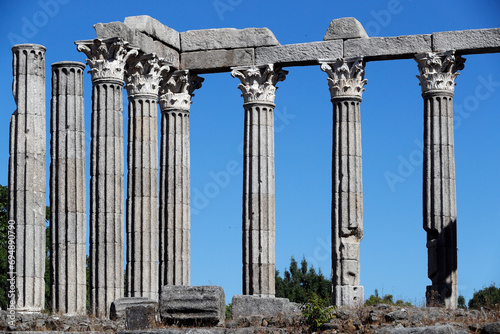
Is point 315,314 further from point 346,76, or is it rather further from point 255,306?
point 346,76

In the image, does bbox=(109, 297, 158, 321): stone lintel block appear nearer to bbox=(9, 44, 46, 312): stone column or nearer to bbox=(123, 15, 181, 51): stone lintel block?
bbox=(9, 44, 46, 312): stone column

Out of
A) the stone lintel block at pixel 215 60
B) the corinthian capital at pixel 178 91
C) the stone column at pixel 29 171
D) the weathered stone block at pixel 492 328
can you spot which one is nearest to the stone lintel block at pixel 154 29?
the stone lintel block at pixel 215 60

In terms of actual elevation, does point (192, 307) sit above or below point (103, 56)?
below

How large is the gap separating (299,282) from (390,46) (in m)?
34.6

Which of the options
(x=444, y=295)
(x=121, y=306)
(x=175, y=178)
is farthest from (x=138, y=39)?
(x=444, y=295)

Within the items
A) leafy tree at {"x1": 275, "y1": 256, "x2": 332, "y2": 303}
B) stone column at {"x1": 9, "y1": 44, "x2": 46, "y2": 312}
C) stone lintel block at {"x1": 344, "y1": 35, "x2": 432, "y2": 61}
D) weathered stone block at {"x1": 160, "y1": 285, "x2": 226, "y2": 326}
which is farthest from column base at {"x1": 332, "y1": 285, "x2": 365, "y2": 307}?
leafy tree at {"x1": 275, "y1": 256, "x2": 332, "y2": 303}

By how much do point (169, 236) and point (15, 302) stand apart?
11.1 m

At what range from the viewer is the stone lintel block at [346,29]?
50719 mm

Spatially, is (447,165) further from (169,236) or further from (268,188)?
(169,236)

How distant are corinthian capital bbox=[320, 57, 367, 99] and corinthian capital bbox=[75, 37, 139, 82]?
801 centimetres

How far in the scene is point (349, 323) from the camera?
38.0 meters

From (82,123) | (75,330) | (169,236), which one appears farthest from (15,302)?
(169,236)

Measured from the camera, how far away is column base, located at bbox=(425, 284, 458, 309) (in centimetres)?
4849

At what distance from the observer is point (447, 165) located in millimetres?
49594
